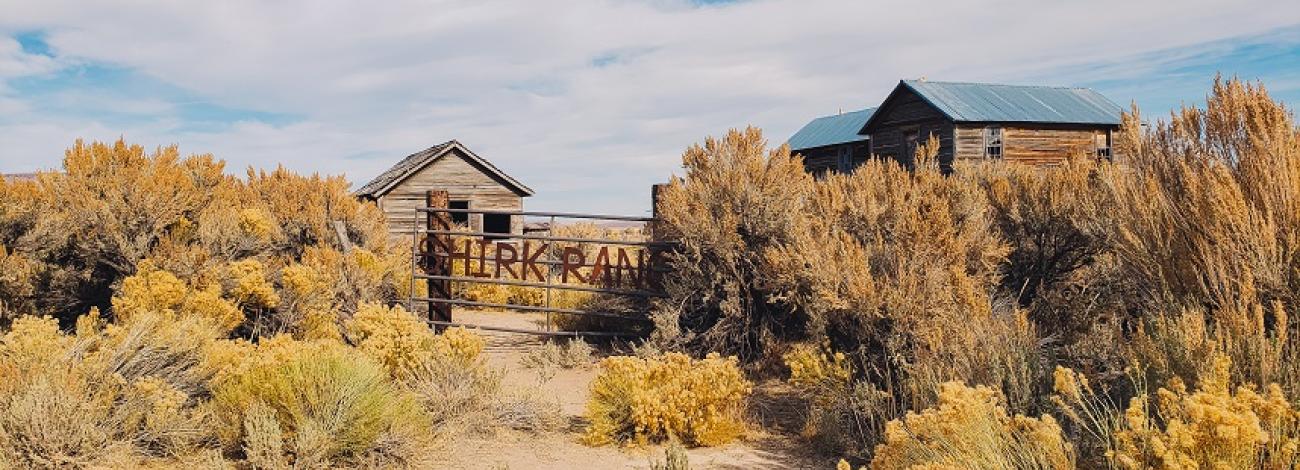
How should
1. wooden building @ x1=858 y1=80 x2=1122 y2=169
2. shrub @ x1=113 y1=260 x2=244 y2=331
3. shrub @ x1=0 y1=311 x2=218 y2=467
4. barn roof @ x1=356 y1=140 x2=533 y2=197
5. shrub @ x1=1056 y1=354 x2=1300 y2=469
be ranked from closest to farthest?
shrub @ x1=1056 y1=354 x2=1300 y2=469 → shrub @ x1=0 y1=311 x2=218 y2=467 → shrub @ x1=113 y1=260 x2=244 y2=331 → barn roof @ x1=356 y1=140 x2=533 y2=197 → wooden building @ x1=858 y1=80 x2=1122 y2=169

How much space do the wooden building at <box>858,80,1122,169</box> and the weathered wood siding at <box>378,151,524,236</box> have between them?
43.3ft

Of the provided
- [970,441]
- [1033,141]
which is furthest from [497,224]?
[970,441]

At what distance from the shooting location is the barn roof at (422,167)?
76.2ft

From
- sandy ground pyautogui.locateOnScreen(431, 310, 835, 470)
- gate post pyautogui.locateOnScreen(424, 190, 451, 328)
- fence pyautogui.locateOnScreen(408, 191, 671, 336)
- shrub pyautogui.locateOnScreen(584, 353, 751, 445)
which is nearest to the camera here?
sandy ground pyautogui.locateOnScreen(431, 310, 835, 470)

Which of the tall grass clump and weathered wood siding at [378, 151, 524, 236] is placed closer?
the tall grass clump

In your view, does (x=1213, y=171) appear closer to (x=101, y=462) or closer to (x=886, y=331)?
(x=886, y=331)

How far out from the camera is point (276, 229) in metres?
11.0

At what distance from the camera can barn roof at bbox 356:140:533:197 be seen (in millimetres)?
23234

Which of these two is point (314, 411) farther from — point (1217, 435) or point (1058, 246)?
point (1058, 246)

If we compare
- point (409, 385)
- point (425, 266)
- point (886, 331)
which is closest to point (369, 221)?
point (425, 266)

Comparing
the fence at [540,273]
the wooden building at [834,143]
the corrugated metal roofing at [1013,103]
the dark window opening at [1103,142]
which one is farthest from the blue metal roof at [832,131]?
the fence at [540,273]

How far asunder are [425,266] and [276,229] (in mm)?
1999

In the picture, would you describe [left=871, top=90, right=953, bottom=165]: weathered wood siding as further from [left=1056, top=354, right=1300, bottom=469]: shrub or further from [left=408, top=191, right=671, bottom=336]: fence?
[left=1056, top=354, right=1300, bottom=469]: shrub

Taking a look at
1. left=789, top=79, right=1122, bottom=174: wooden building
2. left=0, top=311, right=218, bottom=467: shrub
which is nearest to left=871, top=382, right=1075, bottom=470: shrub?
left=0, top=311, right=218, bottom=467: shrub
